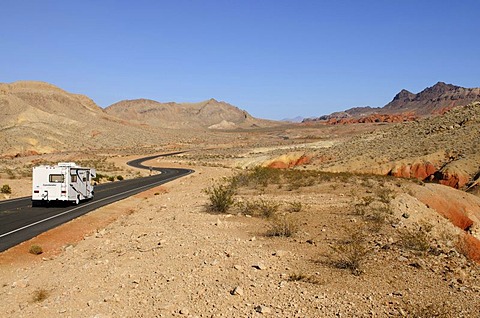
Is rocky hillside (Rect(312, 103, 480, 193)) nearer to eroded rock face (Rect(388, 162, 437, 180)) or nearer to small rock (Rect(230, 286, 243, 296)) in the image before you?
eroded rock face (Rect(388, 162, 437, 180))

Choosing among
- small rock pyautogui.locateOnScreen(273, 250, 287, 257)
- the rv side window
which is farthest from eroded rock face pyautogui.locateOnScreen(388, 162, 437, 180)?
small rock pyautogui.locateOnScreen(273, 250, 287, 257)

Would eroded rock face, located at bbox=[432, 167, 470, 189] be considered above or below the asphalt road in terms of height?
above

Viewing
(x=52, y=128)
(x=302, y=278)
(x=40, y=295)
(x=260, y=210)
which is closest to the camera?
(x=302, y=278)

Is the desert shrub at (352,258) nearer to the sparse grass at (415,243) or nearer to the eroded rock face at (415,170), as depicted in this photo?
the sparse grass at (415,243)

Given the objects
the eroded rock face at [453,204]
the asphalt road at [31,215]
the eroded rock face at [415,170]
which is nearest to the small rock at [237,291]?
the asphalt road at [31,215]

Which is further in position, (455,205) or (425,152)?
(425,152)

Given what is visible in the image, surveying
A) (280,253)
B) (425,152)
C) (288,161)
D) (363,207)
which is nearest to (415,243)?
(280,253)

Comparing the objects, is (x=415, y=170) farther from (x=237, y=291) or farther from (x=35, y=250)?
(x=237, y=291)

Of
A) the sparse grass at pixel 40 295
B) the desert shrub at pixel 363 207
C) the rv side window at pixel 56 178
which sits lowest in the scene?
the sparse grass at pixel 40 295

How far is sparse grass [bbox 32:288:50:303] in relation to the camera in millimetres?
9484

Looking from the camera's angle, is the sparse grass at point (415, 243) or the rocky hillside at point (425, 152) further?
the rocky hillside at point (425, 152)

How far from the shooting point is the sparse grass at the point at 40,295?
373 inches

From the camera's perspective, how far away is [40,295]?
9.59 metres

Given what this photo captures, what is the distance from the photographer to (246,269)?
10102mm
